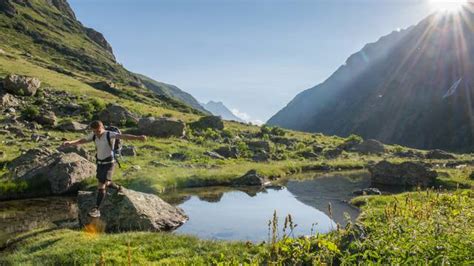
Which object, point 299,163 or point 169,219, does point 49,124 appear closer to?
point 299,163

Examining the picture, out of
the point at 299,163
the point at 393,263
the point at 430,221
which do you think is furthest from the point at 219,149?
the point at 393,263

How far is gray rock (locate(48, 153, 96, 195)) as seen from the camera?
109ft

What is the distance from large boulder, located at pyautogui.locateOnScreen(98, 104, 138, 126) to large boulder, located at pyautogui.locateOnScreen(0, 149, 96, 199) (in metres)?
31.0

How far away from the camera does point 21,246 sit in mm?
18438

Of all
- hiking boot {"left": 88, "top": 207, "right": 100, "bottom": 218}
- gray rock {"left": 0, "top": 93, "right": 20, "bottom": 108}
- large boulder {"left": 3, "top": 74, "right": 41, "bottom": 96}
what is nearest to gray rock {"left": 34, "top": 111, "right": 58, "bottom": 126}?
gray rock {"left": 0, "top": 93, "right": 20, "bottom": 108}

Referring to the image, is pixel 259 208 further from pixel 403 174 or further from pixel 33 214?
pixel 403 174

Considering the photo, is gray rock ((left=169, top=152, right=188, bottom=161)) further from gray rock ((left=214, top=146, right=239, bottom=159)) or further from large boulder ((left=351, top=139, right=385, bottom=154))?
large boulder ((left=351, top=139, right=385, bottom=154))

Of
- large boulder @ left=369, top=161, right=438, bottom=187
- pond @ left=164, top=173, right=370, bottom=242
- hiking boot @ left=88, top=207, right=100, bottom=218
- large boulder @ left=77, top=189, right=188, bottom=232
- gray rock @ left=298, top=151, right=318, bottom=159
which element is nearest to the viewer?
hiking boot @ left=88, top=207, right=100, bottom=218

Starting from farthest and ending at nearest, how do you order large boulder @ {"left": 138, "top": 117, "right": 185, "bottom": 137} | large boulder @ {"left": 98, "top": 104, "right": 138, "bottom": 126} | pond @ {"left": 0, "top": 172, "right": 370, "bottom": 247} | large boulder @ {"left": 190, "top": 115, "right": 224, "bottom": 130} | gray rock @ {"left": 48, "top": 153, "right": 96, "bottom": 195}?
large boulder @ {"left": 190, "top": 115, "right": 224, "bottom": 130} → large boulder @ {"left": 98, "top": 104, "right": 138, "bottom": 126} → large boulder @ {"left": 138, "top": 117, "right": 185, "bottom": 137} → gray rock @ {"left": 48, "top": 153, "right": 96, "bottom": 195} → pond @ {"left": 0, "top": 172, "right": 370, "bottom": 247}

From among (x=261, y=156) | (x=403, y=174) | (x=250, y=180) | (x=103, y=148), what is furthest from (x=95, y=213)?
(x=261, y=156)

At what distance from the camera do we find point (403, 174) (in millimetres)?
47375

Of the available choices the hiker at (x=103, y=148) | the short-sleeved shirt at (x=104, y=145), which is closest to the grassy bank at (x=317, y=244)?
the hiker at (x=103, y=148)

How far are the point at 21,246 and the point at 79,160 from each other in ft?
57.9

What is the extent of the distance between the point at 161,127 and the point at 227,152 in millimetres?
11693
